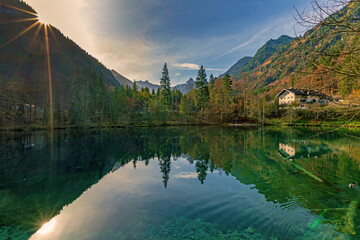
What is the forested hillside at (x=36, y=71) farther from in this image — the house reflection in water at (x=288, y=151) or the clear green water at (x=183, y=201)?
the house reflection in water at (x=288, y=151)

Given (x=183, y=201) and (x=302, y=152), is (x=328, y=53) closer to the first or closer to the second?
(x=183, y=201)

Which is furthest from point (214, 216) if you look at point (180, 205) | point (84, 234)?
point (84, 234)

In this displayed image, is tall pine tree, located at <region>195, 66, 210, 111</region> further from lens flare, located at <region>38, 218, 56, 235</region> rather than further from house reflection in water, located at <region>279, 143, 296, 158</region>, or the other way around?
lens flare, located at <region>38, 218, 56, 235</region>

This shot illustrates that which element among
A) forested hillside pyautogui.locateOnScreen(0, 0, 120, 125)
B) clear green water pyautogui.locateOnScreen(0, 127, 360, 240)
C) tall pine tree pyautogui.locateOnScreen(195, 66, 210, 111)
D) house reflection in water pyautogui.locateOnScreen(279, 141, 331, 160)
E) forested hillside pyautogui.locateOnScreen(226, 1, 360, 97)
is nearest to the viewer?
forested hillside pyautogui.locateOnScreen(226, 1, 360, 97)

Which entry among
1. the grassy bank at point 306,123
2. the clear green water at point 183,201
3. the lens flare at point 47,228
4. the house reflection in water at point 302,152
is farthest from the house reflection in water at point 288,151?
the grassy bank at point 306,123

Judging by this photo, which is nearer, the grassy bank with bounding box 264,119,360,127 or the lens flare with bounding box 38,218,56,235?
the lens flare with bounding box 38,218,56,235

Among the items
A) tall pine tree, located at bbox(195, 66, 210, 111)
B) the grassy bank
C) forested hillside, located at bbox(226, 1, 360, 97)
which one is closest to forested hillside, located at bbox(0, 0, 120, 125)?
tall pine tree, located at bbox(195, 66, 210, 111)

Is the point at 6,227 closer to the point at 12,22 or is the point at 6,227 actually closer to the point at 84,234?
the point at 84,234

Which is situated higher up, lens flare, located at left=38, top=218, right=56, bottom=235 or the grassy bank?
the grassy bank

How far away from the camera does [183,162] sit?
43.2ft

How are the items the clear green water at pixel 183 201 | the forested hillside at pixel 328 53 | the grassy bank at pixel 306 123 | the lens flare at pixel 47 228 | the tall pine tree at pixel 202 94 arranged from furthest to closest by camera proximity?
1. the tall pine tree at pixel 202 94
2. the grassy bank at pixel 306 123
3. the lens flare at pixel 47 228
4. the clear green water at pixel 183 201
5. the forested hillside at pixel 328 53

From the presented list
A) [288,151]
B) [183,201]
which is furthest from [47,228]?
[288,151]

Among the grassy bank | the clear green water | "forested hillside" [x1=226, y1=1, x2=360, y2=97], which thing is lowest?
the clear green water

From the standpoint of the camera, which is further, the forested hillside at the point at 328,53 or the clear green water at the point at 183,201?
the clear green water at the point at 183,201
